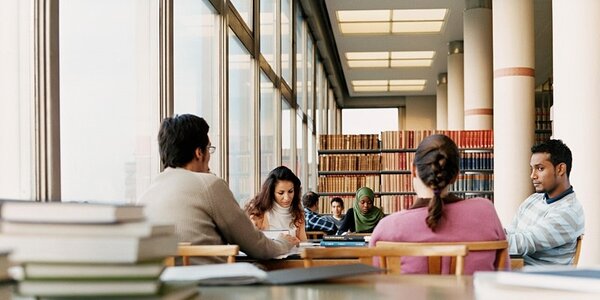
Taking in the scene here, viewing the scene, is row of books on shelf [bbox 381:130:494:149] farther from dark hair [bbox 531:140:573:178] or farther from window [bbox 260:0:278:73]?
dark hair [bbox 531:140:573:178]

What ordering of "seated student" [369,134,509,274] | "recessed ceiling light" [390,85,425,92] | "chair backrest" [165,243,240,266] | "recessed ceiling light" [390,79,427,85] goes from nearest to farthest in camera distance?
"chair backrest" [165,243,240,266]
"seated student" [369,134,509,274]
"recessed ceiling light" [390,79,427,85]
"recessed ceiling light" [390,85,425,92]

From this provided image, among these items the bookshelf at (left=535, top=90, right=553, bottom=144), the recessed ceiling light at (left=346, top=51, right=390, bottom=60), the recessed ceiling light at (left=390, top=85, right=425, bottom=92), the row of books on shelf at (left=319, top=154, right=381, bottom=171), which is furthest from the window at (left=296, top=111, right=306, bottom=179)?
the recessed ceiling light at (left=390, top=85, right=425, bottom=92)

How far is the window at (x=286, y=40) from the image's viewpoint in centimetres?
1066

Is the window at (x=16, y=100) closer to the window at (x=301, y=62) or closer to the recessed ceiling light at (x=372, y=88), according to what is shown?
the window at (x=301, y=62)

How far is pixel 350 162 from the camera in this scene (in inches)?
439

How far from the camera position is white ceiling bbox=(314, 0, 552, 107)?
43.5ft

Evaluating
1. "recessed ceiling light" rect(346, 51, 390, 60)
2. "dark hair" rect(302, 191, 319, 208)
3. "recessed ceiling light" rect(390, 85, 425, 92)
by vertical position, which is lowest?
"dark hair" rect(302, 191, 319, 208)

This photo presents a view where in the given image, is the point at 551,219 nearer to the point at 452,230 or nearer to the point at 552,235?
the point at 552,235

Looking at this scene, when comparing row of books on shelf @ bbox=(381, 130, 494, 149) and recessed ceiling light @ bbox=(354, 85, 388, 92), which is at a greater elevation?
recessed ceiling light @ bbox=(354, 85, 388, 92)

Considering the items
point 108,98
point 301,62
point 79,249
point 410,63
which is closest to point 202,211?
point 108,98

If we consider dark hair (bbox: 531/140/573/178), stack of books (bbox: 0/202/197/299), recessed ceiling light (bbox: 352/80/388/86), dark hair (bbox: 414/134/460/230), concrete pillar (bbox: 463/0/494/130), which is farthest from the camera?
recessed ceiling light (bbox: 352/80/388/86)

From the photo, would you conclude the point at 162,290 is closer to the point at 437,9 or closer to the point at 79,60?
the point at 79,60

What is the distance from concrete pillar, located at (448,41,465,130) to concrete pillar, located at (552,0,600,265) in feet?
35.9

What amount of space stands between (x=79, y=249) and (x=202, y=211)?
1747 mm
